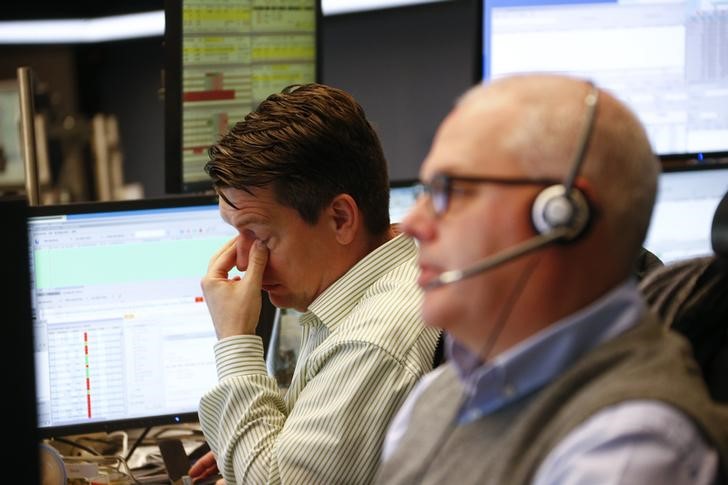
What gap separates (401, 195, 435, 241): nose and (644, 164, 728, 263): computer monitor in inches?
53.6

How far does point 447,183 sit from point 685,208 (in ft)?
4.79

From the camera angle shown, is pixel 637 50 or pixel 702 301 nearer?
pixel 702 301

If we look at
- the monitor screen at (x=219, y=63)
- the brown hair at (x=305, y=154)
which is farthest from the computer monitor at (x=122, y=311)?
the brown hair at (x=305, y=154)

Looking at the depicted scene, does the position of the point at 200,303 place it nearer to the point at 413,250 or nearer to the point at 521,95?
the point at 413,250

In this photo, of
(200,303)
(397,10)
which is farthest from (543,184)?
(397,10)

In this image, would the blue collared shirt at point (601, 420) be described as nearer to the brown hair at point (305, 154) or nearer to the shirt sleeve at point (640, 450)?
the shirt sleeve at point (640, 450)

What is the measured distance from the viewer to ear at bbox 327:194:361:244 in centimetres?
170

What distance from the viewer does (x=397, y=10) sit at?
3.62 meters

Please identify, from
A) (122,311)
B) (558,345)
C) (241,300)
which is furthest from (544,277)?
Answer: (122,311)

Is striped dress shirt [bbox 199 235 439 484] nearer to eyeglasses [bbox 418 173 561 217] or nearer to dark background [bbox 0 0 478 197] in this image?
eyeglasses [bbox 418 173 561 217]

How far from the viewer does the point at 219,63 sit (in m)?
2.18

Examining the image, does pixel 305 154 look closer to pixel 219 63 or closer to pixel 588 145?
pixel 219 63

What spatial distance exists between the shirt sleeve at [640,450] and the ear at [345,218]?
2.61 ft

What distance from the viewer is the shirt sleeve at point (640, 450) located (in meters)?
0.93
